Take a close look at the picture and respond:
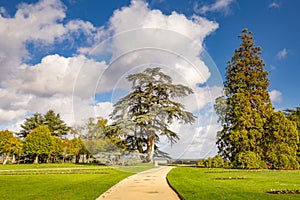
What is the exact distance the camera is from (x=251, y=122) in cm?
2978

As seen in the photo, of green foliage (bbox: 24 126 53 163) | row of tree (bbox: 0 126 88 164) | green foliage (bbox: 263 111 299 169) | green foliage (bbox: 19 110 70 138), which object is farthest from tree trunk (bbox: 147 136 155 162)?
green foliage (bbox: 19 110 70 138)

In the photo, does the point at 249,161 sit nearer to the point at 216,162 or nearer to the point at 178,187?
the point at 216,162

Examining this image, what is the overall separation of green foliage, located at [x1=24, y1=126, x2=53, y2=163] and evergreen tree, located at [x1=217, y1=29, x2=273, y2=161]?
33.1 m

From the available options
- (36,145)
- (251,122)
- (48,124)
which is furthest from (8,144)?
(251,122)

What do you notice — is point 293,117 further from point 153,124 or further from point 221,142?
point 153,124

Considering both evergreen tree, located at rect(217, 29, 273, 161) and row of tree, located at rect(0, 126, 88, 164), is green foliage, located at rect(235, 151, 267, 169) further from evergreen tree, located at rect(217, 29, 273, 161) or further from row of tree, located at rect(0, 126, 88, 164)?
row of tree, located at rect(0, 126, 88, 164)

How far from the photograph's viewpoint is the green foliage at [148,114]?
2872 cm

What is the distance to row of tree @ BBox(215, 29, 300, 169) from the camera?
2777 centimetres

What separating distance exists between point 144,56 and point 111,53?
1.92m

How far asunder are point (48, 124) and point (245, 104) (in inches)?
2114

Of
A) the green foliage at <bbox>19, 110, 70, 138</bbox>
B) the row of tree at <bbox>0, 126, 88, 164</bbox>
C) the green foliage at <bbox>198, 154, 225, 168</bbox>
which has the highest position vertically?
the green foliage at <bbox>19, 110, 70, 138</bbox>

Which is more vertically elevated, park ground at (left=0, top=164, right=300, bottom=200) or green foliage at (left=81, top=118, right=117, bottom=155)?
green foliage at (left=81, top=118, right=117, bottom=155)

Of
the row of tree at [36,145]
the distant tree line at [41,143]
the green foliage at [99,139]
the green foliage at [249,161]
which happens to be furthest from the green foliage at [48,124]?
the green foliage at [249,161]

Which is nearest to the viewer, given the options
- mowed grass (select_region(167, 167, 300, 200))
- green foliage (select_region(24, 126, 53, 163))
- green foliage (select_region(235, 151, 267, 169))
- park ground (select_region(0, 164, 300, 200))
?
mowed grass (select_region(167, 167, 300, 200))
